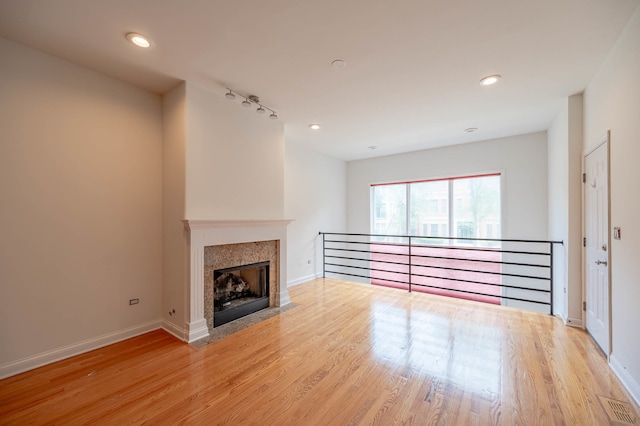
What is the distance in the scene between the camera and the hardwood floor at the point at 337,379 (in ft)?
5.59

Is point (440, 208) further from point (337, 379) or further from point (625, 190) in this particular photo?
point (337, 379)

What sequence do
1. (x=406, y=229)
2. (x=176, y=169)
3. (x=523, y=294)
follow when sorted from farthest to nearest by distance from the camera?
(x=406, y=229) < (x=523, y=294) < (x=176, y=169)

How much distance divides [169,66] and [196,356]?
269cm

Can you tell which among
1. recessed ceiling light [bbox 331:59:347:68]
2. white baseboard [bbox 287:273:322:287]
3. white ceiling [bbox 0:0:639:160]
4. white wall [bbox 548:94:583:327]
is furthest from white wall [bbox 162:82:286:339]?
white wall [bbox 548:94:583:327]

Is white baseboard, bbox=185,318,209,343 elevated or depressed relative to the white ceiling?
depressed

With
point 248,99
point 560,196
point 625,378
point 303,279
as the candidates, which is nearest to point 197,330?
point 303,279

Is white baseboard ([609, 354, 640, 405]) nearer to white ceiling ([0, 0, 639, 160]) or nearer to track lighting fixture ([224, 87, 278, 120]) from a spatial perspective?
white ceiling ([0, 0, 639, 160])

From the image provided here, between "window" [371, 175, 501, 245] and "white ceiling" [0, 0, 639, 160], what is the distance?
1831 millimetres

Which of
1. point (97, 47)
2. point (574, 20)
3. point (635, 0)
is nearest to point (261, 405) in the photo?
point (97, 47)

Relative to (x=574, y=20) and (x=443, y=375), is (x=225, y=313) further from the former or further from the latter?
(x=574, y=20)

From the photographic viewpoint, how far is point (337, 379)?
2080mm

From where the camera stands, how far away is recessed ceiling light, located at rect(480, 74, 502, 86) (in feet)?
8.46

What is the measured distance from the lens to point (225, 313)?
3.12m

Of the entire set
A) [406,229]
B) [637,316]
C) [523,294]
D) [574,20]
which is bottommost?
[523,294]
